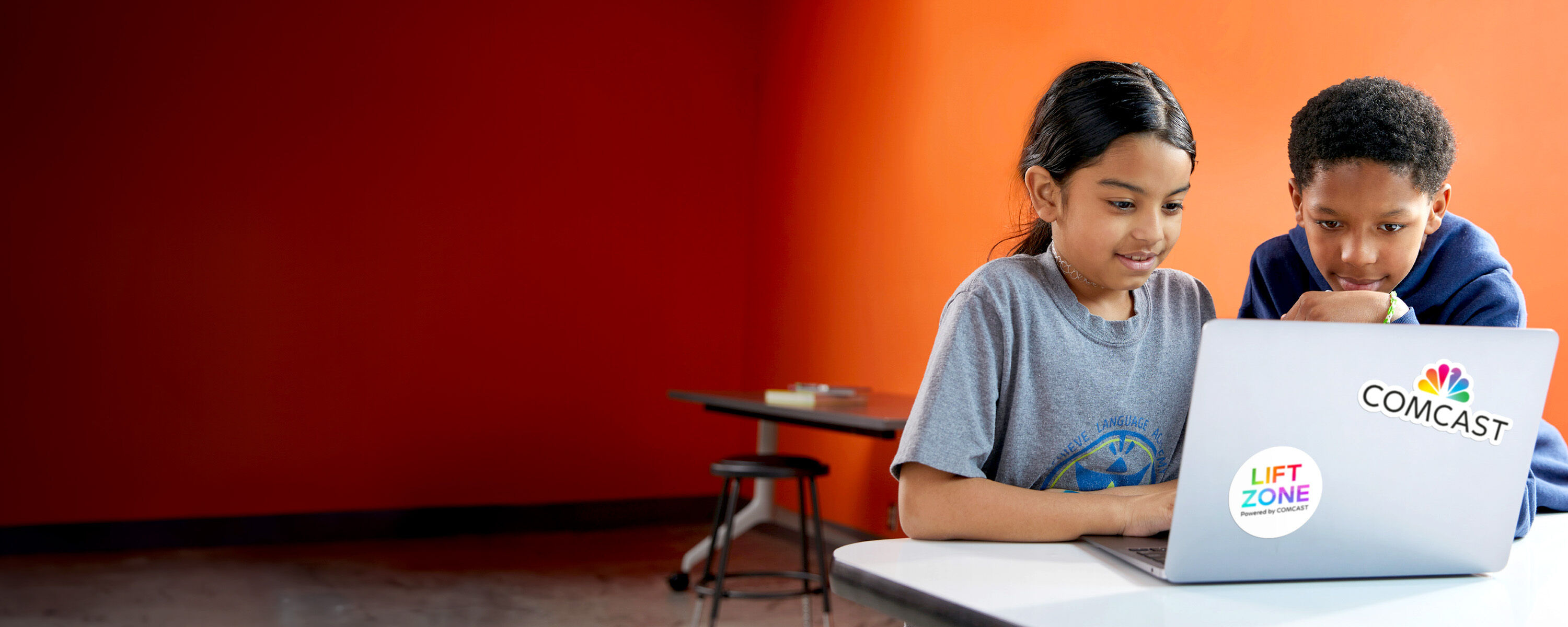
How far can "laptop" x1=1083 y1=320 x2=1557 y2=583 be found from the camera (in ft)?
2.33

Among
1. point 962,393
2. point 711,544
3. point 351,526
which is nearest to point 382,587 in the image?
point 351,526

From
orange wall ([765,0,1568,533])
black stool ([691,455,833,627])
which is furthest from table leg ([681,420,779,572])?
black stool ([691,455,833,627])

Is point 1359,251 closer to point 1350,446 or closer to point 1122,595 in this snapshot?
point 1350,446

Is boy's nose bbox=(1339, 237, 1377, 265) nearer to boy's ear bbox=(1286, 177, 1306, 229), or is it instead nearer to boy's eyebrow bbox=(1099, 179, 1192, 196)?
boy's ear bbox=(1286, 177, 1306, 229)

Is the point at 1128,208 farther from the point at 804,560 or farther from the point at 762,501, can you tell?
the point at 762,501

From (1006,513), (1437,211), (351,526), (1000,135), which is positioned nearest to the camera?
(1006,513)

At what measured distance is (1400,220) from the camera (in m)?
1.11

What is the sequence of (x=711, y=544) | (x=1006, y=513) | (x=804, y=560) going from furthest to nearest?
(x=711, y=544) < (x=804, y=560) < (x=1006, y=513)

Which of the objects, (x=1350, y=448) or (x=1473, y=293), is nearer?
(x=1350, y=448)

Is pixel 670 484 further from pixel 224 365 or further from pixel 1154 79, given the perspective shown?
pixel 1154 79

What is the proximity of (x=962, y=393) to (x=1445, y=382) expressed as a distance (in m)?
0.41

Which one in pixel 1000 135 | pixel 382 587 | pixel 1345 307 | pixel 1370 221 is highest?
pixel 1000 135

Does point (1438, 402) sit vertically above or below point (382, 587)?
above

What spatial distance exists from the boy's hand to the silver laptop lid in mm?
180
